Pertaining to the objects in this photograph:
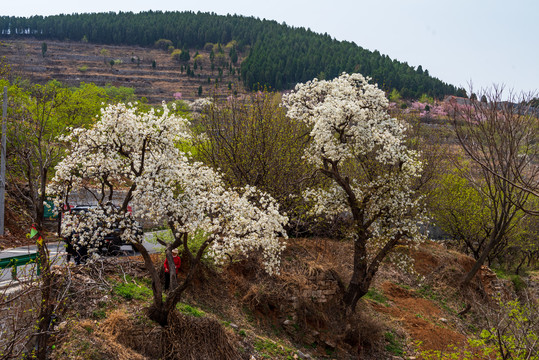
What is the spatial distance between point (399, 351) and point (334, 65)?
3923 inches

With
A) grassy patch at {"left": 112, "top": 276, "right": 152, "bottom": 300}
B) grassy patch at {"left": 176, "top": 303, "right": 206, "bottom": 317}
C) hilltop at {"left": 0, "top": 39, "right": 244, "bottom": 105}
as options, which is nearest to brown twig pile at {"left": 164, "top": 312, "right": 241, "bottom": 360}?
grassy patch at {"left": 176, "top": 303, "right": 206, "bottom": 317}

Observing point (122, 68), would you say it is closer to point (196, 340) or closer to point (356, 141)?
point (356, 141)

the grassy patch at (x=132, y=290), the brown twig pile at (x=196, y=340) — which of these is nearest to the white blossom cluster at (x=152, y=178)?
the brown twig pile at (x=196, y=340)

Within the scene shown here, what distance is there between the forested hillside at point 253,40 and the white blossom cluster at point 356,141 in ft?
269

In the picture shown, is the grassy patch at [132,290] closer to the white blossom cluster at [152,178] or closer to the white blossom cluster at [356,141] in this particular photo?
the white blossom cluster at [152,178]

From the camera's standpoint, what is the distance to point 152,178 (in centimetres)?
878

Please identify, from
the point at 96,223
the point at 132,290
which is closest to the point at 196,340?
the point at 132,290

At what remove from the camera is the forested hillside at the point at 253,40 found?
10262 cm

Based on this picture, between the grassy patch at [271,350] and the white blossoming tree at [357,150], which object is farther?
the white blossoming tree at [357,150]

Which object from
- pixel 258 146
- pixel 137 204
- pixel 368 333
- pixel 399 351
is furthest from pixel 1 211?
pixel 399 351

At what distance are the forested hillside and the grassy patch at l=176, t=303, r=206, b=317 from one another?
87665 mm

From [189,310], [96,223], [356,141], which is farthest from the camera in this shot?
[356,141]

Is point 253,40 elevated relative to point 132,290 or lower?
elevated

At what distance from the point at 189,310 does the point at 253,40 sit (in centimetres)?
14371
